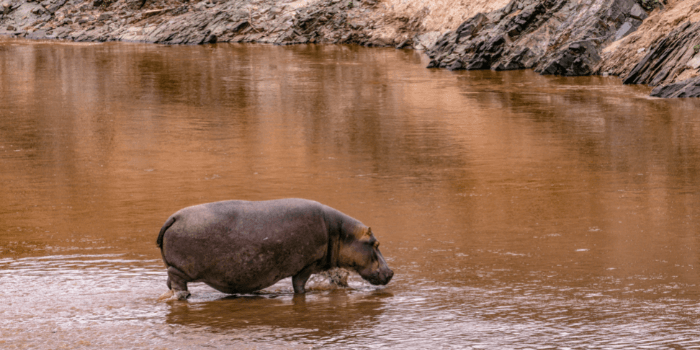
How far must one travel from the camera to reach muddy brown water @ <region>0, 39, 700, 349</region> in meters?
6.46

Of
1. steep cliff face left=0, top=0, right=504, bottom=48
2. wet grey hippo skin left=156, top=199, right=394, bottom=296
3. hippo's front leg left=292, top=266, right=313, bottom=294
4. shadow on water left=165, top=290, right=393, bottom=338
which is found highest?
steep cliff face left=0, top=0, right=504, bottom=48

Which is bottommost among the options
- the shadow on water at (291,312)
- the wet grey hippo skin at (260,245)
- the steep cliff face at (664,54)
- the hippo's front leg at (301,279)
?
the shadow on water at (291,312)

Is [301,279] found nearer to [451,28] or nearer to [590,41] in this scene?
[590,41]

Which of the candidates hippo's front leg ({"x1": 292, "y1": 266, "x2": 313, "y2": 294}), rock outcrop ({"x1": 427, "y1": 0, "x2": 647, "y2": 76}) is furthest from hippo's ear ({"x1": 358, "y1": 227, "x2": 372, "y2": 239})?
rock outcrop ({"x1": 427, "y1": 0, "x2": 647, "y2": 76})

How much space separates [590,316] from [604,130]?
36.8 ft

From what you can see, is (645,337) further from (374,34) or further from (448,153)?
(374,34)

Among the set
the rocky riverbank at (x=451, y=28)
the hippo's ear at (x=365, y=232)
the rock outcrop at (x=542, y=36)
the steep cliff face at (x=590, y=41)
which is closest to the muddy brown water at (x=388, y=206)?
the hippo's ear at (x=365, y=232)

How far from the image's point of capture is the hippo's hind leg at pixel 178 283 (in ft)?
22.6

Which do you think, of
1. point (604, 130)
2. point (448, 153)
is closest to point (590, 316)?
point (448, 153)

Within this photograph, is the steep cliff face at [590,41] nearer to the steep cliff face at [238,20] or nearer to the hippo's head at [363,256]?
the steep cliff face at [238,20]

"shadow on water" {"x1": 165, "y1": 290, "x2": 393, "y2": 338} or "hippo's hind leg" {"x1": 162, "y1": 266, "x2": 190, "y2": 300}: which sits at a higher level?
"hippo's hind leg" {"x1": 162, "y1": 266, "x2": 190, "y2": 300}

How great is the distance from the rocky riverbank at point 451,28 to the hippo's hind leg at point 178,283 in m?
18.3

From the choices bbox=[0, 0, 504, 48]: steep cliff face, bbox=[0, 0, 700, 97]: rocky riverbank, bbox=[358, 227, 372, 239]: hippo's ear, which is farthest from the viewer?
bbox=[0, 0, 504, 48]: steep cliff face

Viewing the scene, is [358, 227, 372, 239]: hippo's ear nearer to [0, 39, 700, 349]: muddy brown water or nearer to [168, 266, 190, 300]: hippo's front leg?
[0, 39, 700, 349]: muddy brown water
